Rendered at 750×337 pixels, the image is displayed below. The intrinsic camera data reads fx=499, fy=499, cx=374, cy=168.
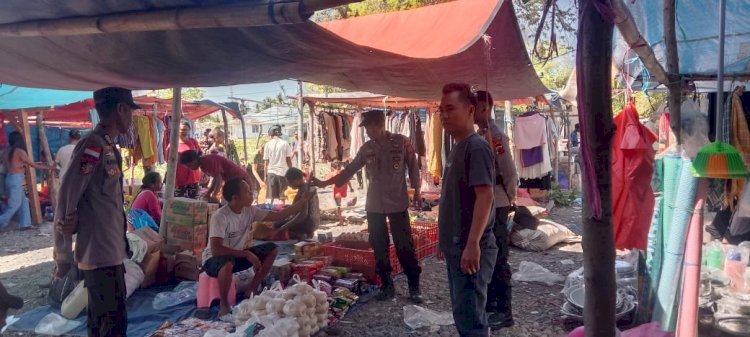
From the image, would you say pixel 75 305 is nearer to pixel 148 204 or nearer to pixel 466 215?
pixel 148 204

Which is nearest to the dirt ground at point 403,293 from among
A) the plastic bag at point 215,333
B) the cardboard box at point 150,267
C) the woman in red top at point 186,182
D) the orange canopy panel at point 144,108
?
the plastic bag at point 215,333

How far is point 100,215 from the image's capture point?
327cm

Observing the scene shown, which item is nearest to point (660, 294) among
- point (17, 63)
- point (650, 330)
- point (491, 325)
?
point (650, 330)

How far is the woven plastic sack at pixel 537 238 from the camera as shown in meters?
7.55

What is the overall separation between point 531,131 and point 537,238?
3029 millimetres

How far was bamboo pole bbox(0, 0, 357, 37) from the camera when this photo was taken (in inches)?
83.7

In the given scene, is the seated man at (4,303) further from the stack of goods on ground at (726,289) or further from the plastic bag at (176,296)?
the stack of goods on ground at (726,289)

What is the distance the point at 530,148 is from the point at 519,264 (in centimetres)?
376

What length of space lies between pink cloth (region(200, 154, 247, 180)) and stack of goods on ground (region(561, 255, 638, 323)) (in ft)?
15.0

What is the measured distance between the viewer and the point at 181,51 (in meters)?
3.53

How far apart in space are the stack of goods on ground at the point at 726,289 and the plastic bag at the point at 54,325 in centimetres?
550

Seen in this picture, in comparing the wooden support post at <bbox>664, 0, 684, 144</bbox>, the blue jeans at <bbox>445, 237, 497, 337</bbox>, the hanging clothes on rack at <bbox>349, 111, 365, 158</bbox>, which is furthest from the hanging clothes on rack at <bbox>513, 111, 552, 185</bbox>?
the blue jeans at <bbox>445, 237, 497, 337</bbox>

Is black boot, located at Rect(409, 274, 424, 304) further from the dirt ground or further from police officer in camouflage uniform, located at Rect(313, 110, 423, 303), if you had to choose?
the dirt ground

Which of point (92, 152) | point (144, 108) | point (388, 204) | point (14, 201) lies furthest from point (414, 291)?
point (14, 201)
